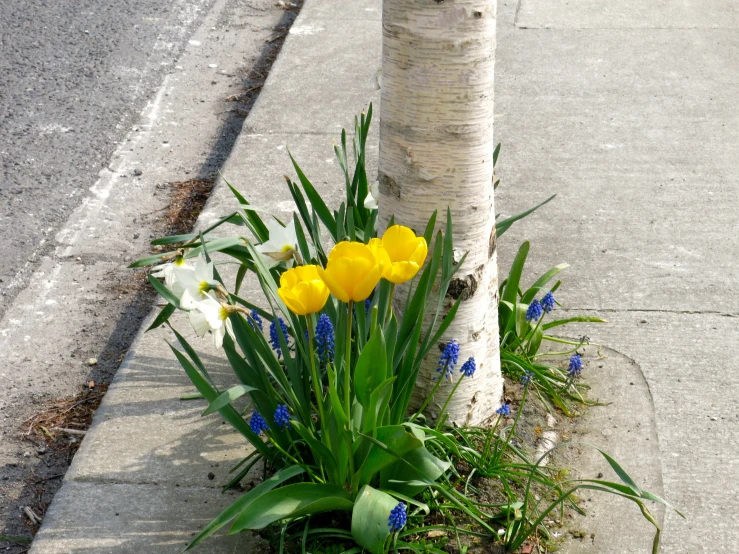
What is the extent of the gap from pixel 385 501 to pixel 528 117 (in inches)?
122

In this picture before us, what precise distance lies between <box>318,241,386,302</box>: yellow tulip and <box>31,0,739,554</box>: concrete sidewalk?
2.86 ft

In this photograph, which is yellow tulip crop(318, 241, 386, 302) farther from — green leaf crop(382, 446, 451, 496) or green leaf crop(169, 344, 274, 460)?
green leaf crop(169, 344, 274, 460)

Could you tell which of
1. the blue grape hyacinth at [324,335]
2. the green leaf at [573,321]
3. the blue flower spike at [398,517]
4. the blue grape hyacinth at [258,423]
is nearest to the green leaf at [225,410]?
the blue grape hyacinth at [258,423]

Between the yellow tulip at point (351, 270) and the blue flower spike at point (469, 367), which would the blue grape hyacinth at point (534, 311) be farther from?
the yellow tulip at point (351, 270)

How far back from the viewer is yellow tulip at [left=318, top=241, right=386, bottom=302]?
1.69 m

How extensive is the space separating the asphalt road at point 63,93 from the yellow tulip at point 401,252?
2.13 m

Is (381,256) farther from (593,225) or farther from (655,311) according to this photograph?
(593,225)

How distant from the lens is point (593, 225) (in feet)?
12.3

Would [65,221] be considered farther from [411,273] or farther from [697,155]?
[697,155]

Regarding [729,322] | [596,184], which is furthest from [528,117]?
[729,322]

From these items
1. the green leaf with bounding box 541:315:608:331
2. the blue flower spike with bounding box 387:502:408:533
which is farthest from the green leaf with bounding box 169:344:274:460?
the green leaf with bounding box 541:315:608:331

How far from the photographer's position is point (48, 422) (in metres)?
2.85

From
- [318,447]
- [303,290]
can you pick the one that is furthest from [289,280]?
[318,447]

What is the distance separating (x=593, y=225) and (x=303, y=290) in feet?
7.49
